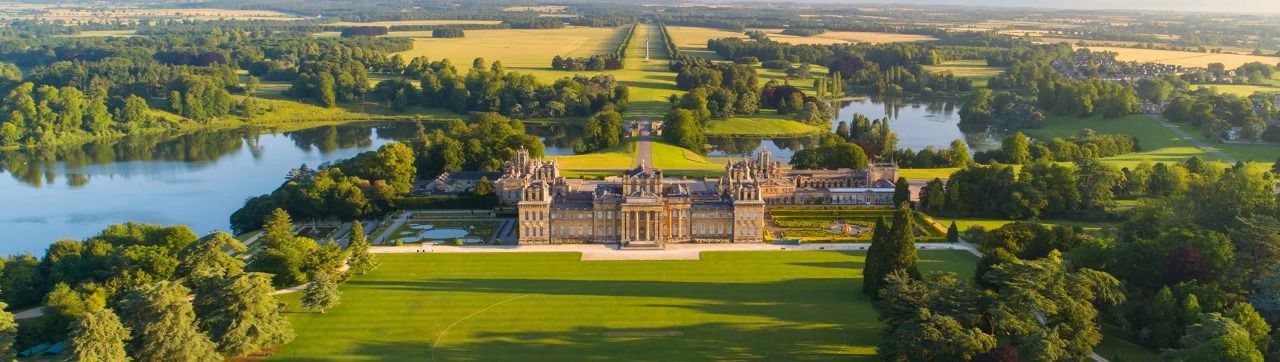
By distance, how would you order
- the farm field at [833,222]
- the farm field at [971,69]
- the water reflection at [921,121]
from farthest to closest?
the farm field at [971,69] → the water reflection at [921,121] → the farm field at [833,222]

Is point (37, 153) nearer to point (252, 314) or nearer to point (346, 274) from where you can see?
point (346, 274)

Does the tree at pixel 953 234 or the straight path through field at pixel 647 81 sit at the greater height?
the straight path through field at pixel 647 81

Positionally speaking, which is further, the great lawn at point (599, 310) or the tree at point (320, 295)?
the tree at point (320, 295)

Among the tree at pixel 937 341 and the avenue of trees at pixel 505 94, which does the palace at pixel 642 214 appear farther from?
the avenue of trees at pixel 505 94

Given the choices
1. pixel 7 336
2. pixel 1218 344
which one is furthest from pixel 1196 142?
pixel 7 336

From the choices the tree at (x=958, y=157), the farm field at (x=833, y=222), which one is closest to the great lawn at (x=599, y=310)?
the farm field at (x=833, y=222)

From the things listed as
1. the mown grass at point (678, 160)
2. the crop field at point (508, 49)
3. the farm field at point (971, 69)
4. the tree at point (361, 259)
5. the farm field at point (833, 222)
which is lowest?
the farm field at point (833, 222)

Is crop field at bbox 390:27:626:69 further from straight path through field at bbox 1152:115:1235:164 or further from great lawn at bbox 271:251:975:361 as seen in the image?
great lawn at bbox 271:251:975:361
